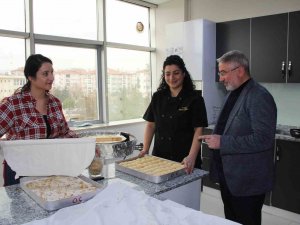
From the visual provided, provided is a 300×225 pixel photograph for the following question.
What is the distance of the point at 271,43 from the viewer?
9.42ft

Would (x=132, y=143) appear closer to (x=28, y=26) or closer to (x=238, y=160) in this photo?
(x=238, y=160)

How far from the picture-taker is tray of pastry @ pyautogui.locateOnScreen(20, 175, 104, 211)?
1.08 metres

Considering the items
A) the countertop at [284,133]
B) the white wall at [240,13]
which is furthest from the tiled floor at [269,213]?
the white wall at [240,13]

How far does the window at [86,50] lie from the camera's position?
9.46 feet

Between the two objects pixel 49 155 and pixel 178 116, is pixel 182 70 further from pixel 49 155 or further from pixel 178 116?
pixel 49 155

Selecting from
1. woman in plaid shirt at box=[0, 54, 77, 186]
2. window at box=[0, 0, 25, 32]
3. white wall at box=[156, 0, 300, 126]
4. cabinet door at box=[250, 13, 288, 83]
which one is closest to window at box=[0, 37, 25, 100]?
window at box=[0, 0, 25, 32]

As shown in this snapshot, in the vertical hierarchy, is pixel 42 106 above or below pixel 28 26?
below

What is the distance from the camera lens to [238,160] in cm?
161

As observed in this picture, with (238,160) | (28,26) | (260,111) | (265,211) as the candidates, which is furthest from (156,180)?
(28,26)

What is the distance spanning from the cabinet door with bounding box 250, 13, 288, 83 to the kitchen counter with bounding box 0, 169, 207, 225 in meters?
1.79

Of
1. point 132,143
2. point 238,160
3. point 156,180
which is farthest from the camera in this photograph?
point 238,160

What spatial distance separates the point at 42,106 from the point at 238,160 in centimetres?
122

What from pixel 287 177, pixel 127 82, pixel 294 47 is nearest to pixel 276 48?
pixel 294 47

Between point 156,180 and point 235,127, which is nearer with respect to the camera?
point 156,180
